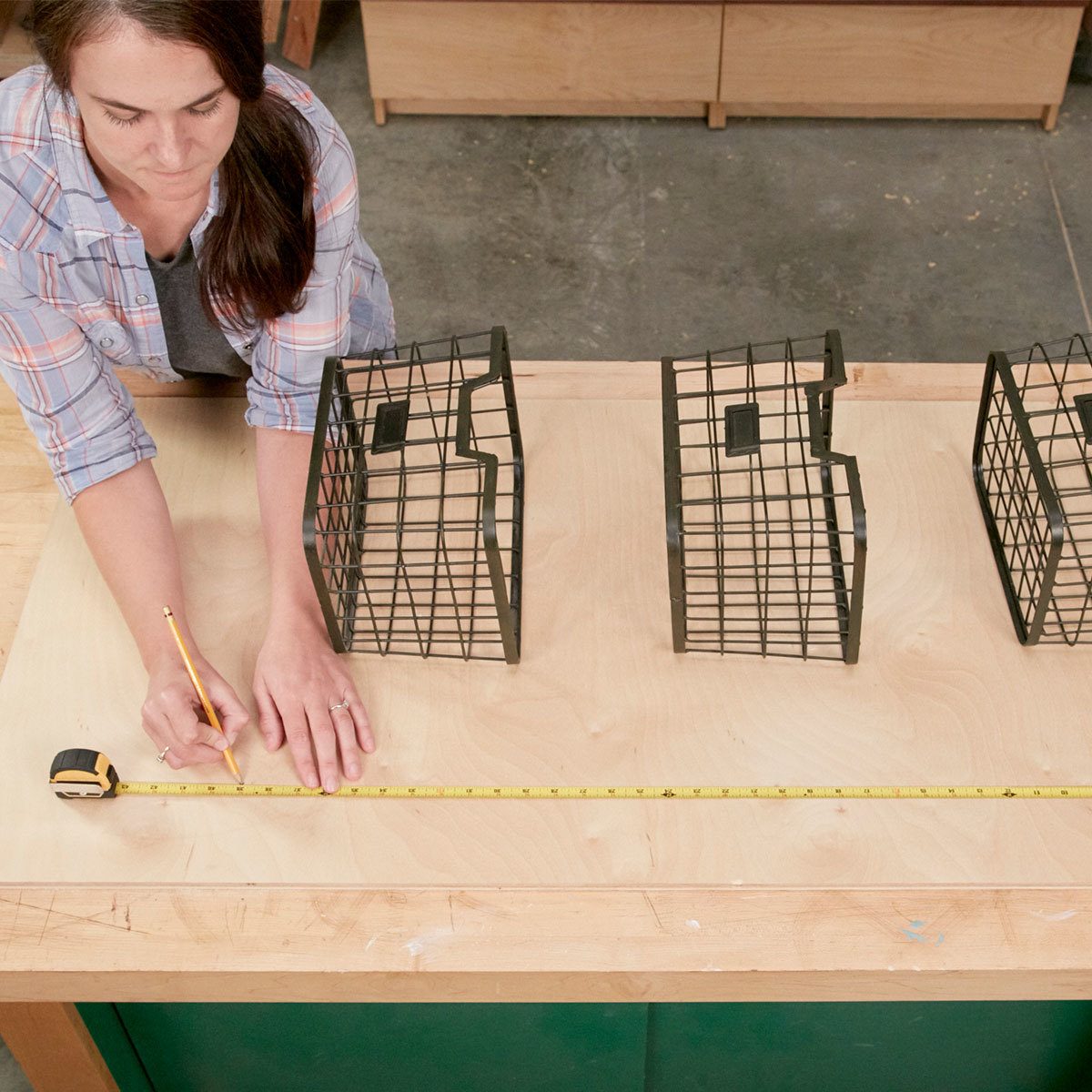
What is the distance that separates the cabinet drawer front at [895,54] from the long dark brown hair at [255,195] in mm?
2117

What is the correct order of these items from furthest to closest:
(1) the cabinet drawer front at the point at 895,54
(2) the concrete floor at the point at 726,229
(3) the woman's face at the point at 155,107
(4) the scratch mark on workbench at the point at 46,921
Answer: (1) the cabinet drawer front at the point at 895,54, (2) the concrete floor at the point at 726,229, (4) the scratch mark on workbench at the point at 46,921, (3) the woman's face at the point at 155,107

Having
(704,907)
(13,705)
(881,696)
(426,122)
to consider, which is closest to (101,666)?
(13,705)

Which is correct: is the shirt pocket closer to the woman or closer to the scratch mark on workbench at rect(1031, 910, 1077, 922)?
the woman

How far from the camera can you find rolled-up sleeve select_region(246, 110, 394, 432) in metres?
1.42

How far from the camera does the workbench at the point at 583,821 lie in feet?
3.82

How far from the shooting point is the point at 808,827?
1.23m

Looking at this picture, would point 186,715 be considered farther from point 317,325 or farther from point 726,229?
point 726,229

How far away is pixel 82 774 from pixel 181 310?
0.57m

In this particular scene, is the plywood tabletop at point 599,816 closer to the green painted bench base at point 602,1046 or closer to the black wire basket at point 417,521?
the black wire basket at point 417,521

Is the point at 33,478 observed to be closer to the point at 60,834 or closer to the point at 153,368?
the point at 153,368

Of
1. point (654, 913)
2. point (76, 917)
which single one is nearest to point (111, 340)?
point (76, 917)

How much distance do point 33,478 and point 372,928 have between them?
76 centimetres

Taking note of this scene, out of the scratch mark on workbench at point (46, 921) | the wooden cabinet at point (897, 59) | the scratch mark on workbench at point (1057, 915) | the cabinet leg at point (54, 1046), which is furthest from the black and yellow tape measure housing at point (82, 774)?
the wooden cabinet at point (897, 59)

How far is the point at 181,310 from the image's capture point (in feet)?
4.96
